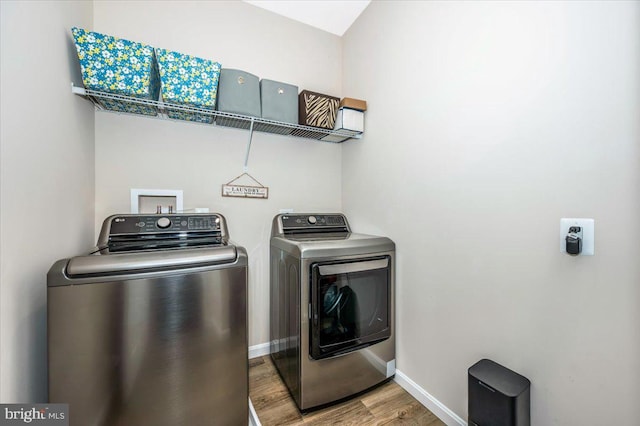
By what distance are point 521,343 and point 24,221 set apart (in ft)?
6.80

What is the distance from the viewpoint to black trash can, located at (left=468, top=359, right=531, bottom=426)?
0.98 meters

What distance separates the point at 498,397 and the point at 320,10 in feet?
9.10

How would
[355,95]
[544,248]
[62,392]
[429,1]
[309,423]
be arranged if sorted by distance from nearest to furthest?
[62,392] → [544,248] → [309,423] → [429,1] → [355,95]

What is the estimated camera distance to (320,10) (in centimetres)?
211

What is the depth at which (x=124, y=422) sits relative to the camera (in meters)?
1.00

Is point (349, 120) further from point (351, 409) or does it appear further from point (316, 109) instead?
point (351, 409)

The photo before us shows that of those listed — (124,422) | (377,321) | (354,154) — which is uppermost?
(354,154)

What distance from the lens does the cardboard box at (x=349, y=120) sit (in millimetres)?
1983

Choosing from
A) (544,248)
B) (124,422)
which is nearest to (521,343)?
(544,248)

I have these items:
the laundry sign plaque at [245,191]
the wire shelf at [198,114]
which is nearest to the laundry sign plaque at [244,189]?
the laundry sign plaque at [245,191]

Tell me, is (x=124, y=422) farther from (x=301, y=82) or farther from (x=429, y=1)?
(x=429, y=1)

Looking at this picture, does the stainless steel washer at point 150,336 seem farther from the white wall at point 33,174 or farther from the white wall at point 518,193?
the white wall at point 518,193

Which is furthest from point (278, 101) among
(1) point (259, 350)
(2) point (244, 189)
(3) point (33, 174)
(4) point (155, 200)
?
(1) point (259, 350)

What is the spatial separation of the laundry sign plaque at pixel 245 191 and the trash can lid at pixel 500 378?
68.8 inches
